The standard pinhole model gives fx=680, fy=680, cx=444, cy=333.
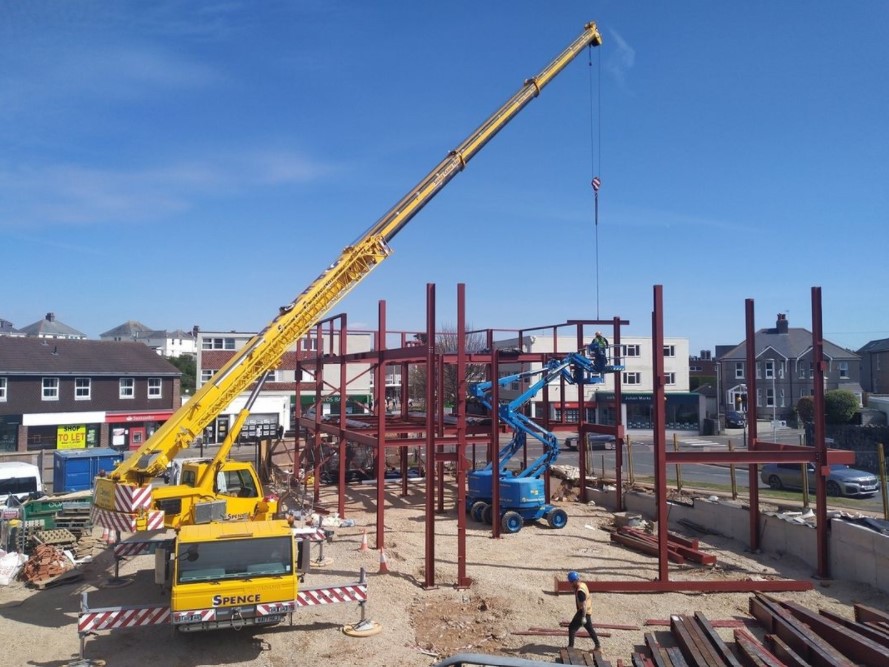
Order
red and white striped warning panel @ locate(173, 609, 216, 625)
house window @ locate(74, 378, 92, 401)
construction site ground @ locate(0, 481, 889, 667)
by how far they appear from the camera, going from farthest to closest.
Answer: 1. house window @ locate(74, 378, 92, 401)
2. construction site ground @ locate(0, 481, 889, 667)
3. red and white striped warning panel @ locate(173, 609, 216, 625)

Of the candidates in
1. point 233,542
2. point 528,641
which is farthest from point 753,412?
point 233,542

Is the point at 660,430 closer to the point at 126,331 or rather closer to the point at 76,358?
the point at 76,358

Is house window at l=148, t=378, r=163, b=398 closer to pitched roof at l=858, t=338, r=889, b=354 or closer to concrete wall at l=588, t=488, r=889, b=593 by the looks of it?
concrete wall at l=588, t=488, r=889, b=593

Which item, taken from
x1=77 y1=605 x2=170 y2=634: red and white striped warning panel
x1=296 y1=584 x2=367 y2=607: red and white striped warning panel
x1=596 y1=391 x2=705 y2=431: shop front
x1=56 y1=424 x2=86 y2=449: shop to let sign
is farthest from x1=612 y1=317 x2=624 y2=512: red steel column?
x1=596 y1=391 x2=705 y2=431: shop front

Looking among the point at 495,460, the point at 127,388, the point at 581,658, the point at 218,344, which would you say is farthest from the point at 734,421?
the point at 581,658

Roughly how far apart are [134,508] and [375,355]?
732 centimetres

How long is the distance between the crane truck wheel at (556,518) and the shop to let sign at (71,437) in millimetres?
32429

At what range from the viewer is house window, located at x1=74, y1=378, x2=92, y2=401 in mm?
41688

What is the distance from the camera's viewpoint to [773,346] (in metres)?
60.0

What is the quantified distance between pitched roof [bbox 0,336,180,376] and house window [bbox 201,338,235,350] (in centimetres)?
355

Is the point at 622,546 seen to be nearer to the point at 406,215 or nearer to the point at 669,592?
the point at 669,592

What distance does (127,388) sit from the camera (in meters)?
43.5

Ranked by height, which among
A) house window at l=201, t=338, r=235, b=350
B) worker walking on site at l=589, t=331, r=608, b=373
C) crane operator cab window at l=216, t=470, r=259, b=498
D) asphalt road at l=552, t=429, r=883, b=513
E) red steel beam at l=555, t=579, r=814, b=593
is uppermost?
house window at l=201, t=338, r=235, b=350

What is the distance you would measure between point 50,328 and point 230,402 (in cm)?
9187
